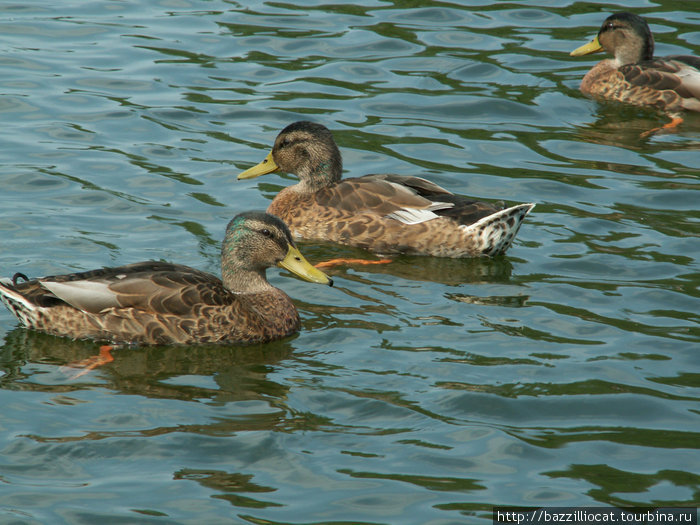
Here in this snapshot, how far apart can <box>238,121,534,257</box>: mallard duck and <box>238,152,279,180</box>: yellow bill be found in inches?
0.4

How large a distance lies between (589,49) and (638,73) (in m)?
1.06

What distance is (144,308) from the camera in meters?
8.48

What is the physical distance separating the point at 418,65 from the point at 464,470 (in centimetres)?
988

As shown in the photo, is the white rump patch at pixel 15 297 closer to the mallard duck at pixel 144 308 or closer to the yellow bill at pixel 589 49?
the mallard duck at pixel 144 308

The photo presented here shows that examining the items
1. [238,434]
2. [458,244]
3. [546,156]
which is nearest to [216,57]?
[546,156]

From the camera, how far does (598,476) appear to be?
260 inches

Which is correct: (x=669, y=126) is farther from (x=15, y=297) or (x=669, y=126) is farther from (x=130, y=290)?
(x=15, y=297)

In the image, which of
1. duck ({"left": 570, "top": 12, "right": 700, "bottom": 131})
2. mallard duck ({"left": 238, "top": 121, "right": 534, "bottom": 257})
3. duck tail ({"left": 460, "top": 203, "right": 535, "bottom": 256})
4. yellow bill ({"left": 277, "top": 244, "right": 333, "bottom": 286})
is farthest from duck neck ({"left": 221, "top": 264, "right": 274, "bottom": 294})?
duck ({"left": 570, "top": 12, "right": 700, "bottom": 131})

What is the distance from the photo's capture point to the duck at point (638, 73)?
46.2 ft

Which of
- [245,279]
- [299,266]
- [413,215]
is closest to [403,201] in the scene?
[413,215]

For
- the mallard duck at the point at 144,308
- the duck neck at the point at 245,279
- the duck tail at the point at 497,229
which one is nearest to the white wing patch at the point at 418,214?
the duck tail at the point at 497,229

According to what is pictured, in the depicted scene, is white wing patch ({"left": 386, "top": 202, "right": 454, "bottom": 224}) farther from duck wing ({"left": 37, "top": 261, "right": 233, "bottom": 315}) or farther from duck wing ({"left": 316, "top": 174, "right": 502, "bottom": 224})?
duck wing ({"left": 37, "top": 261, "right": 233, "bottom": 315})

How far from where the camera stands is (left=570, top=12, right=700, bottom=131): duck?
14078 mm

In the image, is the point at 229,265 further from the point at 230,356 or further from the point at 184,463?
the point at 184,463
